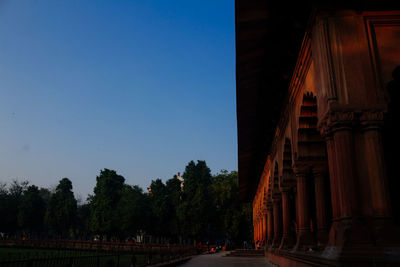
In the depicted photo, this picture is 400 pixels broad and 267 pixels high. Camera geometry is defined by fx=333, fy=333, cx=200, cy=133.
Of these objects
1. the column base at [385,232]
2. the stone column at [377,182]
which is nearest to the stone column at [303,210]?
the stone column at [377,182]

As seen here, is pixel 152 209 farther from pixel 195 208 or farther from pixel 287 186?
pixel 287 186

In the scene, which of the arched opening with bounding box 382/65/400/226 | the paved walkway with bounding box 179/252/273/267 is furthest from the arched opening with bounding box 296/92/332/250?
the paved walkway with bounding box 179/252/273/267

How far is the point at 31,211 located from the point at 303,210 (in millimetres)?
62275

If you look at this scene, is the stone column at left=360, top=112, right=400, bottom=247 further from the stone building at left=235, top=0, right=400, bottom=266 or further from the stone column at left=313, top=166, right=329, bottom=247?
the stone column at left=313, top=166, right=329, bottom=247

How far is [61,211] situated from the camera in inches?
2279

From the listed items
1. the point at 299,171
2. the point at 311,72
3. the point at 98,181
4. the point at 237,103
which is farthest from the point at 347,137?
the point at 98,181

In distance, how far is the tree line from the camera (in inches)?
1905

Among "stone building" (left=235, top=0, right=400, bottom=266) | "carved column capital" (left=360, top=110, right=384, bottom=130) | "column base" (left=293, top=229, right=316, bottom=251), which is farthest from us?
"column base" (left=293, top=229, right=316, bottom=251)

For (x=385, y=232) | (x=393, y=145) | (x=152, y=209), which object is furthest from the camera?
(x=152, y=209)

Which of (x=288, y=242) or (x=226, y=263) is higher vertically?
(x=288, y=242)

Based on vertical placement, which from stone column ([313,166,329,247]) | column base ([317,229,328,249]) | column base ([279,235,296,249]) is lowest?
→ column base ([279,235,296,249])

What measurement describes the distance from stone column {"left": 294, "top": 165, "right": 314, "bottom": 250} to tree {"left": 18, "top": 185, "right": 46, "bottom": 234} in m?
62.0

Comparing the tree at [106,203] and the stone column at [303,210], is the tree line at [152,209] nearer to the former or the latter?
the tree at [106,203]

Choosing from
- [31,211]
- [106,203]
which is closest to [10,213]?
[31,211]
